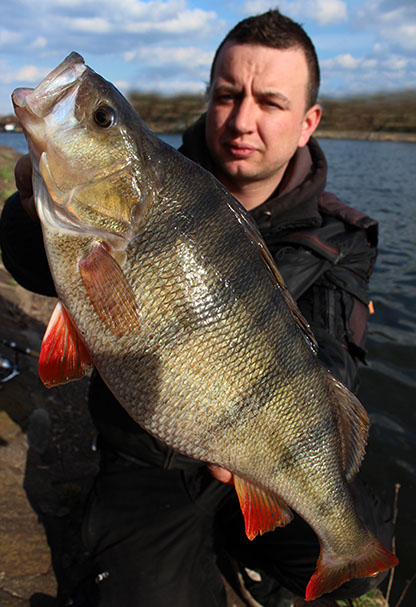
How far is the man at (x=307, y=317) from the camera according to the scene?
2.86 metres

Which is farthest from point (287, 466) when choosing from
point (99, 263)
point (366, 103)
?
point (366, 103)

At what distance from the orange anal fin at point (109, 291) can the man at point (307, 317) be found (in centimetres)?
122

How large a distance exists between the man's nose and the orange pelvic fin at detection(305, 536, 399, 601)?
274 cm

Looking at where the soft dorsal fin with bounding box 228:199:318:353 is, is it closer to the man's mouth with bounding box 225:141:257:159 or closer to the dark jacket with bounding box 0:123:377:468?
the dark jacket with bounding box 0:123:377:468

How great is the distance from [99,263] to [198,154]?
2174 millimetres

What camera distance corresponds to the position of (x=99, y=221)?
1.79 meters

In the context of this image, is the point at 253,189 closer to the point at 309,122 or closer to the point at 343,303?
the point at 309,122

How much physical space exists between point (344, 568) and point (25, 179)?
2.52 m

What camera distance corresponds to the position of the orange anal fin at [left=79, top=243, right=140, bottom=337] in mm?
1747

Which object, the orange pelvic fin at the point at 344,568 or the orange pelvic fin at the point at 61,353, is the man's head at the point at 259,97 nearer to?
the orange pelvic fin at the point at 61,353

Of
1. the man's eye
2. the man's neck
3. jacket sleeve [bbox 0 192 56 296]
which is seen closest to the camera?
jacket sleeve [bbox 0 192 56 296]

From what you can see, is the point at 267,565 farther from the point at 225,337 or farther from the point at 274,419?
the point at 225,337

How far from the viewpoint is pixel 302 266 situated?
3.07 metres

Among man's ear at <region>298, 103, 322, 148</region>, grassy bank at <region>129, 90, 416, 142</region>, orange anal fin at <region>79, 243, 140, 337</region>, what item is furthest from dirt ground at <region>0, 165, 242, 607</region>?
grassy bank at <region>129, 90, 416, 142</region>
